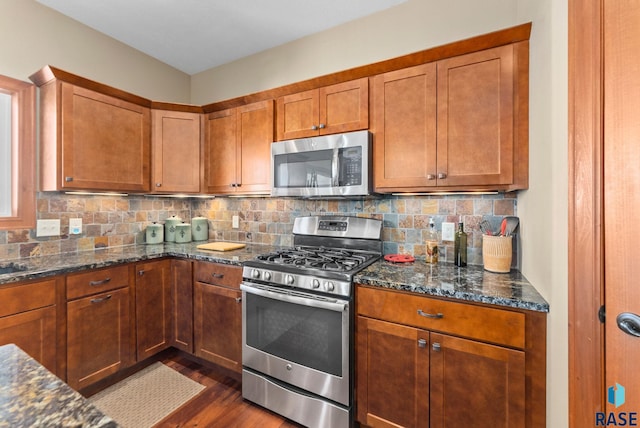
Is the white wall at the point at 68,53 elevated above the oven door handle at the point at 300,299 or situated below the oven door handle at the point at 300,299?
above

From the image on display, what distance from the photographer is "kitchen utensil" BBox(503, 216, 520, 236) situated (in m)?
1.66

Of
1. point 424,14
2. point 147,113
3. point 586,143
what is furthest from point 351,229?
point 147,113

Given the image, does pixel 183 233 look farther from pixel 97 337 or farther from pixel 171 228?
pixel 97 337

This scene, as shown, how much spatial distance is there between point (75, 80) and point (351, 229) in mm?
2329

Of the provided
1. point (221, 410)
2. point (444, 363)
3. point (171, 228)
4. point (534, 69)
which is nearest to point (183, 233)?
point (171, 228)

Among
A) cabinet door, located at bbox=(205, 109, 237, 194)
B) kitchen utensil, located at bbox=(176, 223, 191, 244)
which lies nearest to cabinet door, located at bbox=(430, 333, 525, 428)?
cabinet door, located at bbox=(205, 109, 237, 194)

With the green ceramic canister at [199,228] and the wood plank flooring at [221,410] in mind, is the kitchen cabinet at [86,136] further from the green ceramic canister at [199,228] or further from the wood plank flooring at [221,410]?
the wood plank flooring at [221,410]

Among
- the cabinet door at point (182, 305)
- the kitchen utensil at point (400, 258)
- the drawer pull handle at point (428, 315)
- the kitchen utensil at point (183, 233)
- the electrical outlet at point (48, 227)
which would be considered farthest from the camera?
the kitchen utensil at point (183, 233)

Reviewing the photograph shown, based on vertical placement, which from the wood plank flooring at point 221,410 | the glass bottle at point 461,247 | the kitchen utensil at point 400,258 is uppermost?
the glass bottle at point 461,247

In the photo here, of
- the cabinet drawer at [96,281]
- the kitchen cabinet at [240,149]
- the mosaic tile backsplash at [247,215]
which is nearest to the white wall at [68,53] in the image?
the kitchen cabinet at [240,149]

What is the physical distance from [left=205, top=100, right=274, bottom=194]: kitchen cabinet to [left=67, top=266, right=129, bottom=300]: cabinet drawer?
1014 mm

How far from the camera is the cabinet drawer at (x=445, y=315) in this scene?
1238 millimetres

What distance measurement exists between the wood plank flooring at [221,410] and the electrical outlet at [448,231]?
1.56m

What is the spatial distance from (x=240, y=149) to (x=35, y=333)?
182 centimetres
